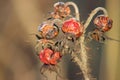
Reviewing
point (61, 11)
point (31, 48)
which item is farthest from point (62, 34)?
point (31, 48)

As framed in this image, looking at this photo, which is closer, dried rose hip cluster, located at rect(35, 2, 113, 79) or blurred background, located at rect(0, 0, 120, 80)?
dried rose hip cluster, located at rect(35, 2, 113, 79)

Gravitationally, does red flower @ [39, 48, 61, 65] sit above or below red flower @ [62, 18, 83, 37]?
below

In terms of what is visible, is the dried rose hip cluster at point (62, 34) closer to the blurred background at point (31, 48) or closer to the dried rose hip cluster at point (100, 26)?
the dried rose hip cluster at point (100, 26)

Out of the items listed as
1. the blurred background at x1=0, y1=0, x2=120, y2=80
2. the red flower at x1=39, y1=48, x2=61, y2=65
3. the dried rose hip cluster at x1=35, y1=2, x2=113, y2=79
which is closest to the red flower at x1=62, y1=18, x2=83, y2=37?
the dried rose hip cluster at x1=35, y1=2, x2=113, y2=79

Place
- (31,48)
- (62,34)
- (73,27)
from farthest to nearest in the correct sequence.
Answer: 1. (31,48)
2. (62,34)
3. (73,27)

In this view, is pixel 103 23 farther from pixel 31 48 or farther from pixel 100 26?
pixel 31 48

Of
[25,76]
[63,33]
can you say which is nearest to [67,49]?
[63,33]

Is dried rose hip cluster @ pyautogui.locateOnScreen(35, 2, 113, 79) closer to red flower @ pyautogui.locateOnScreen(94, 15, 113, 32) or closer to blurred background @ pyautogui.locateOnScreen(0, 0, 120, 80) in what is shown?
red flower @ pyautogui.locateOnScreen(94, 15, 113, 32)
